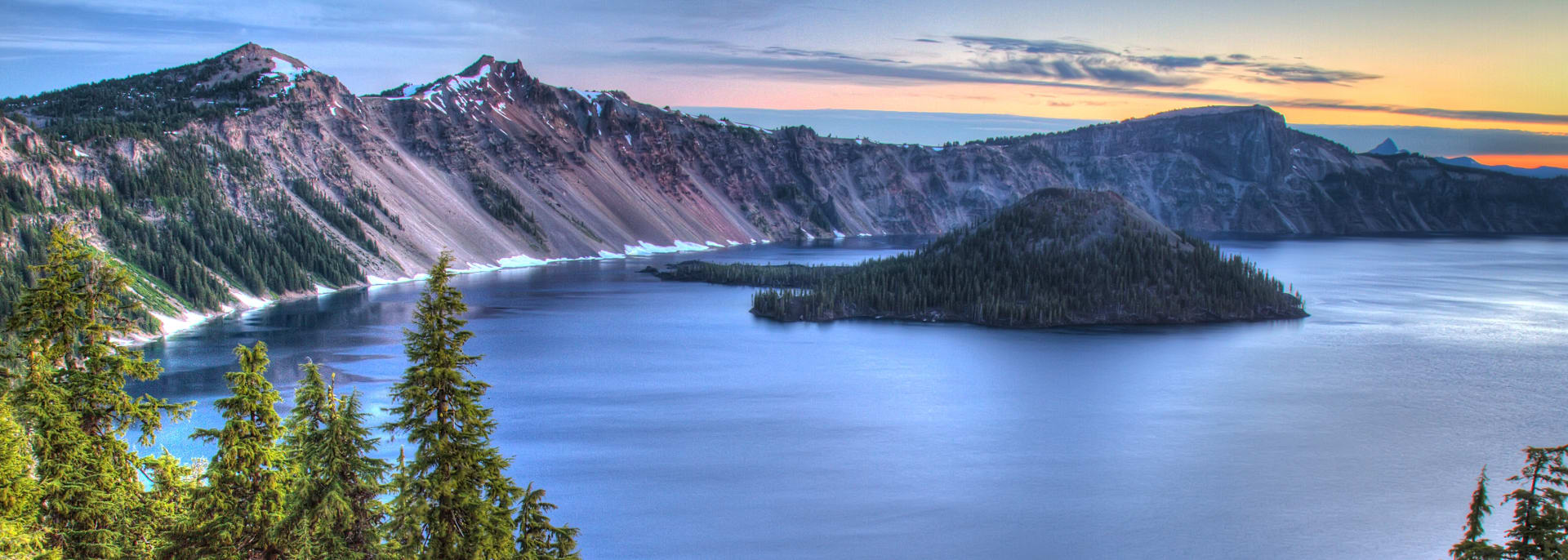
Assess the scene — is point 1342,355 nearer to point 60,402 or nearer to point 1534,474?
point 1534,474

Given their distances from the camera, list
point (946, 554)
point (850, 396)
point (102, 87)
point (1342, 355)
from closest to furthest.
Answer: point (946, 554), point (850, 396), point (1342, 355), point (102, 87)

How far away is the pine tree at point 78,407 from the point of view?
1869cm

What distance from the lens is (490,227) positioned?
159125 mm

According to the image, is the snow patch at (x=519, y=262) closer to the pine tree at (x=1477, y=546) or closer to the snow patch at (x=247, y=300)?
the snow patch at (x=247, y=300)

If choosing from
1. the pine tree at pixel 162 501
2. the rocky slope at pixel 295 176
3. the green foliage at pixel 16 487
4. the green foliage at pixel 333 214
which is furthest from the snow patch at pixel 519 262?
the green foliage at pixel 16 487

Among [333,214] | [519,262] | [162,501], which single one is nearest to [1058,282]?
[333,214]

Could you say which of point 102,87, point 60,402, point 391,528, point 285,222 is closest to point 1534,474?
point 391,528

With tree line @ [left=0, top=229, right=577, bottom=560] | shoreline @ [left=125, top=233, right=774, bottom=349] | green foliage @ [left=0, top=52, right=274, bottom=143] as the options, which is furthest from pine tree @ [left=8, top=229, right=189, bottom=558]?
green foliage @ [left=0, top=52, right=274, bottom=143]

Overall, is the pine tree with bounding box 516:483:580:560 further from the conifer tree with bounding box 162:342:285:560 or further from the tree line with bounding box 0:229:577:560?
the conifer tree with bounding box 162:342:285:560

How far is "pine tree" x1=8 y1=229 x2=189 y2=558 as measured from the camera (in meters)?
18.7

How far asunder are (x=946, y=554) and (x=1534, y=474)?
18607 millimetres

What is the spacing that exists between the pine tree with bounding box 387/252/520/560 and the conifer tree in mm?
2447

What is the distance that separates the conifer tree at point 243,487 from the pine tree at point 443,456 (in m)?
2.45

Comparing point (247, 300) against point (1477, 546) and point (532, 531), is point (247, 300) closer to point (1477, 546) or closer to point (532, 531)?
point (532, 531)
